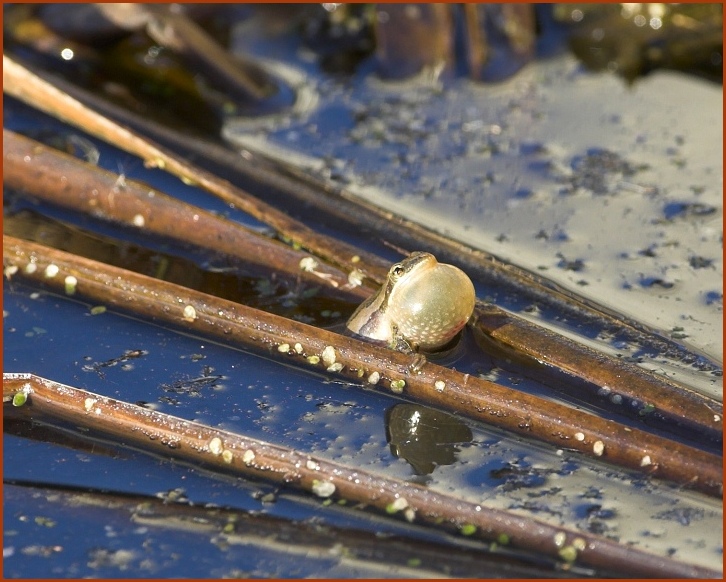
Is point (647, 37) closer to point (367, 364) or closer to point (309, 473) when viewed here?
point (367, 364)

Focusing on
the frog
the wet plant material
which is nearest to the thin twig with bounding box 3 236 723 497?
the wet plant material

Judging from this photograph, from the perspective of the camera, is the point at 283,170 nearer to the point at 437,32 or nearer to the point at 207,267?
the point at 207,267

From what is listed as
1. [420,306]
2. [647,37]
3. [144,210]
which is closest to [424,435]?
[420,306]

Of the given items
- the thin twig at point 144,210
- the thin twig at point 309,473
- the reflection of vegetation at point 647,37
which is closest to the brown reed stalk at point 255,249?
the thin twig at point 144,210

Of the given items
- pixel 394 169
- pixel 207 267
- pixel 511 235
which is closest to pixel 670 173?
pixel 511 235

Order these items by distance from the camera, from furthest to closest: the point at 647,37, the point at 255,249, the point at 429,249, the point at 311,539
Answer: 1. the point at 647,37
2. the point at 429,249
3. the point at 255,249
4. the point at 311,539

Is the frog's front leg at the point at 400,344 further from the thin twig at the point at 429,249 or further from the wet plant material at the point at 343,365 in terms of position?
the thin twig at the point at 429,249
